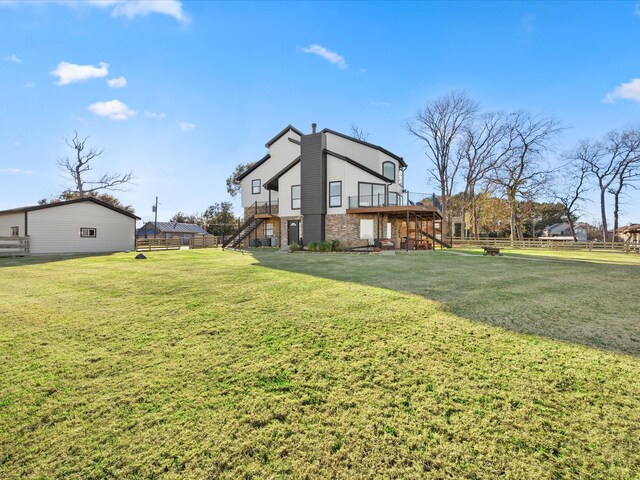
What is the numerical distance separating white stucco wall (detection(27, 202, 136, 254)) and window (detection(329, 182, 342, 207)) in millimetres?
18161

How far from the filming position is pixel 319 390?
2.71 m

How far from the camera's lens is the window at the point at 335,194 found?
22.2 meters

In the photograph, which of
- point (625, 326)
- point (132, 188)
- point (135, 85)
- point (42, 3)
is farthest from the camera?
point (132, 188)

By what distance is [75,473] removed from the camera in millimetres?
1868

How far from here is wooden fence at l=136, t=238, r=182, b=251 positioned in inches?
1080

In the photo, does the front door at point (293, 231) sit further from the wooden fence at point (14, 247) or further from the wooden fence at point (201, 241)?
the wooden fence at point (14, 247)

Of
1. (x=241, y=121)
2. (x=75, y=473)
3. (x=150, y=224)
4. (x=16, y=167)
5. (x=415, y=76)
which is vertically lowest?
(x=75, y=473)

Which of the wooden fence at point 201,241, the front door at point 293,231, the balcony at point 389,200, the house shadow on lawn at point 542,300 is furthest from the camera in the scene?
the wooden fence at point 201,241

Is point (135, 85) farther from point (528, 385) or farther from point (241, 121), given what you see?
point (528, 385)

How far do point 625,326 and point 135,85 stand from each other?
2154 cm

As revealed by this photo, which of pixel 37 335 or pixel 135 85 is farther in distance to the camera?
pixel 135 85

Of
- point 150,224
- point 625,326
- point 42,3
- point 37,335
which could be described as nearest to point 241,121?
point 42,3

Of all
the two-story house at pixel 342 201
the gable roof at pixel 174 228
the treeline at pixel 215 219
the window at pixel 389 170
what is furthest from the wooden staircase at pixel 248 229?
the gable roof at pixel 174 228

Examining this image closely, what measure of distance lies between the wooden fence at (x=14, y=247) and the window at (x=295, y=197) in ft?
60.3
